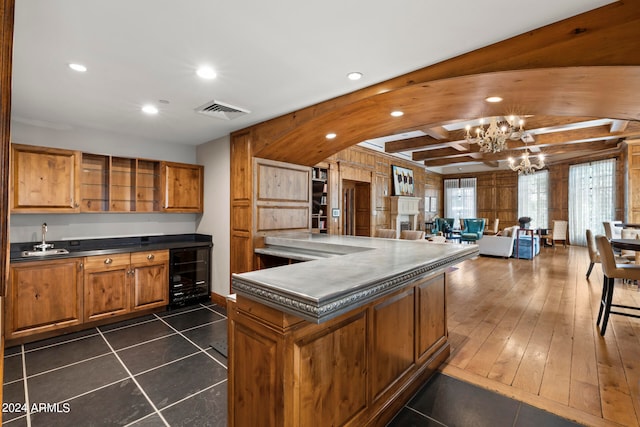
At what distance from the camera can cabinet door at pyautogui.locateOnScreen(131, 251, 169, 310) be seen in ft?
12.2

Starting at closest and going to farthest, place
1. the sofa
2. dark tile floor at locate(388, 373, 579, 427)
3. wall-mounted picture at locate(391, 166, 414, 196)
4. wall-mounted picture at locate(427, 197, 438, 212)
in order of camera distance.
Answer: dark tile floor at locate(388, 373, 579, 427) → the sofa → wall-mounted picture at locate(391, 166, 414, 196) → wall-mounted picture at locate(427, 197, 438, 212)

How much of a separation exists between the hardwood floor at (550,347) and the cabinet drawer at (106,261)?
3.71 m

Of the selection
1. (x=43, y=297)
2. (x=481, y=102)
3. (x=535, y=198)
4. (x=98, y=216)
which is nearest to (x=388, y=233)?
(x=481, y=102)

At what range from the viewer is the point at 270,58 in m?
2.17

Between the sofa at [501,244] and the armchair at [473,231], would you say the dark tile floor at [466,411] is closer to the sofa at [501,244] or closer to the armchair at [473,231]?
the sofa at [501,244]

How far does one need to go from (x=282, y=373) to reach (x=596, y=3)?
2449 mm

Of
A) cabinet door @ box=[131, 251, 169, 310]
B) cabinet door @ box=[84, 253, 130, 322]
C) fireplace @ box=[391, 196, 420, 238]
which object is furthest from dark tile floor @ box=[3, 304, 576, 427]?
fireplace @ box=[391, 196, 420, 238]

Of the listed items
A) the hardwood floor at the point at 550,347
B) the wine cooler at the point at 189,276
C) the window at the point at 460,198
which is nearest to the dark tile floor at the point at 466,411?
the hardwood floor at the point at 550,347

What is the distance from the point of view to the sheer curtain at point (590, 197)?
8.45 metres

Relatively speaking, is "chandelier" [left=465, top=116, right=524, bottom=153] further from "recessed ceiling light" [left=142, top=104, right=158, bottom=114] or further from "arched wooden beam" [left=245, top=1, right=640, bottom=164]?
"recessed ceiling light" [left=142, top=104, right=158, bottom=114]

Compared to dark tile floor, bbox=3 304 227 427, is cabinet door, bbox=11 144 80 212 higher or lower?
higher

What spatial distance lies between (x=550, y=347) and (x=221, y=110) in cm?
402

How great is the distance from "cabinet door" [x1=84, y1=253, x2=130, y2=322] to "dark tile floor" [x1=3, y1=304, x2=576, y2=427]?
332mm

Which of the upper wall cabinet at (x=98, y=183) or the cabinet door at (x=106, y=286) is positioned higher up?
the upper wall cabinet at (x=98, y=183)
